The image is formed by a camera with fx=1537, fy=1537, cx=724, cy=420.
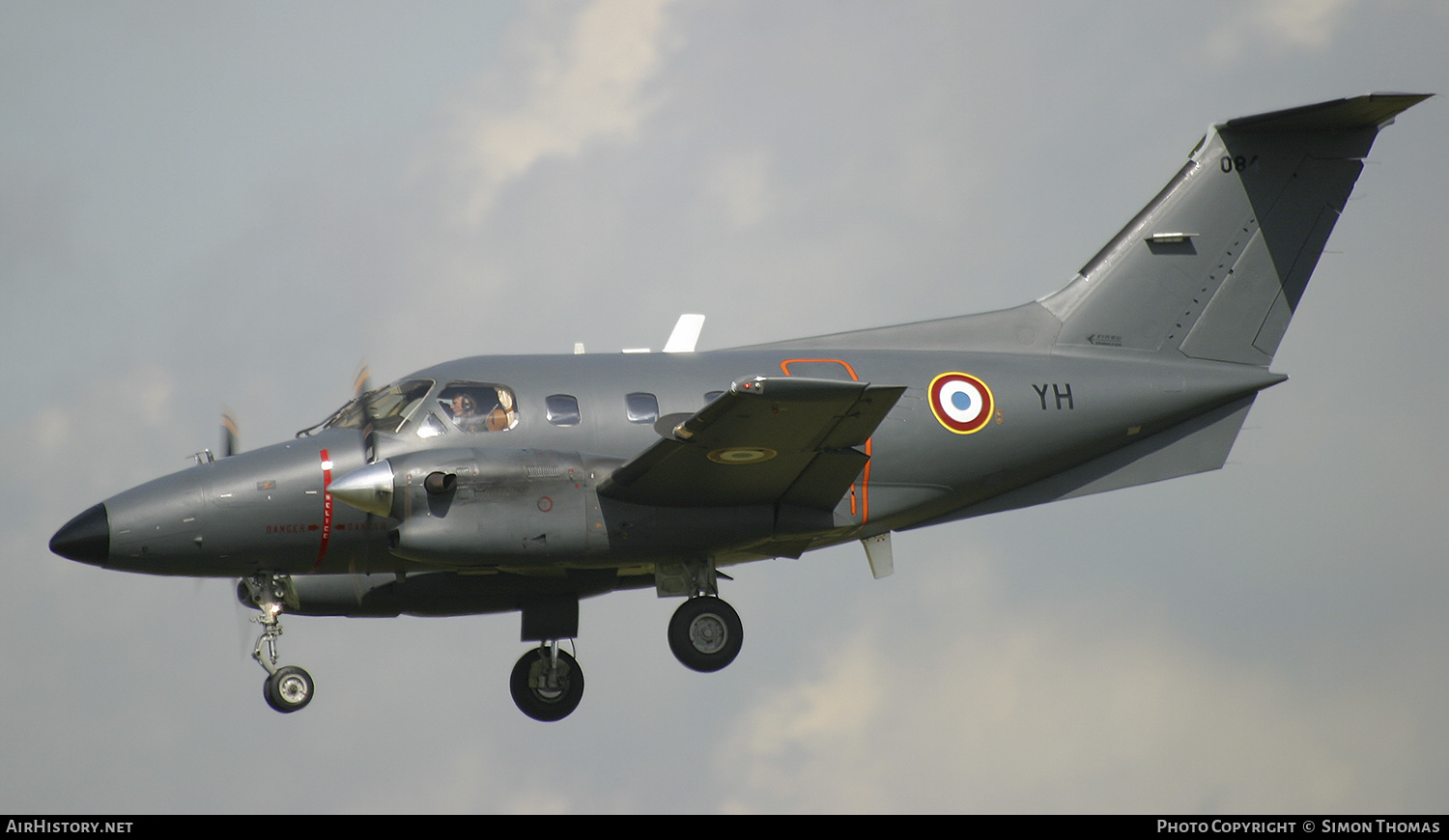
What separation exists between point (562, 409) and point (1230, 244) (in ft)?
27.4

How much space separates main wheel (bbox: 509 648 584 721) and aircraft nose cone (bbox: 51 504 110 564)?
512 cm

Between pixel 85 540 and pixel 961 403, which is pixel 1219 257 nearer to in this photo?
pixel 961 403

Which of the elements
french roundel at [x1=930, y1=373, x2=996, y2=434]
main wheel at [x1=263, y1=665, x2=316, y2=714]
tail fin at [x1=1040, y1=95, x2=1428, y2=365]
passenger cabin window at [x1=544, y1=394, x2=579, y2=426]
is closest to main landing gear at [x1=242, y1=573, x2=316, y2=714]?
main wheel at [x1=263, y1=665, x2=316, y2=714]

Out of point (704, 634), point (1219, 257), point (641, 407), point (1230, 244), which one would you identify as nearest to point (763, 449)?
point (641, 407)

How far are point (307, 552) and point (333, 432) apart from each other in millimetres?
1267

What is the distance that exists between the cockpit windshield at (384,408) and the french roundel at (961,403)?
5.43m

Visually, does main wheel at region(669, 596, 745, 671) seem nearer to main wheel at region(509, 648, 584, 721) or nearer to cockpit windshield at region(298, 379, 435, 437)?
main wheel at region(509, 648, 584, 721)

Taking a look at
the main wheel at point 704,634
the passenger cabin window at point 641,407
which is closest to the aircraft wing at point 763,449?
the passenger cabin window at point 641,407

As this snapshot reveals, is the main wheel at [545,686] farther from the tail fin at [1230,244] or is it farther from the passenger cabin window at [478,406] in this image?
the tail fin at [1230,244]

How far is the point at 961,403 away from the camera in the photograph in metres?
16.8

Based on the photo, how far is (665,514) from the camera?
15297mm

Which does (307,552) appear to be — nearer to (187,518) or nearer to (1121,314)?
(187,518)

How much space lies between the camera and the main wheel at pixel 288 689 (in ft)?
51.2

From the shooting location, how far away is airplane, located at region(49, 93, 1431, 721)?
14.6 metres
